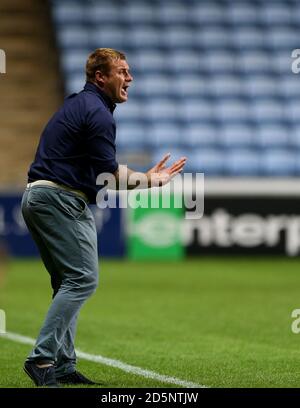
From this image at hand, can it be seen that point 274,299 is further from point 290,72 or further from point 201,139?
point 290,72

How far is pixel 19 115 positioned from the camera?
1912cm

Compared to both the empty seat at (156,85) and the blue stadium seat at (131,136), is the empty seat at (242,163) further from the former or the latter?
the empty seat at (156,85)

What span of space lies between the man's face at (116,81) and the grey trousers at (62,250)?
2.09ft

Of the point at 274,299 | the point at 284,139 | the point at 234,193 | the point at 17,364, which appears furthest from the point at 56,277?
the point at 284,139

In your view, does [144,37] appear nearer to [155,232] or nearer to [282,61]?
[282,61]

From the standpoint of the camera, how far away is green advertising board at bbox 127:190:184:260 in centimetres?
1669

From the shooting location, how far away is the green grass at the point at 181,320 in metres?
6.91

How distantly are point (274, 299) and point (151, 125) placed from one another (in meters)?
8.53

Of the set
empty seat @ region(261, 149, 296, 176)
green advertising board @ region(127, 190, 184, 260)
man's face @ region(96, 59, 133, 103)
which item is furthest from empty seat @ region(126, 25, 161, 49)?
man's face @ region(96, 59, 133, 103)

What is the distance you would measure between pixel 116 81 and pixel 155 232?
10.5m

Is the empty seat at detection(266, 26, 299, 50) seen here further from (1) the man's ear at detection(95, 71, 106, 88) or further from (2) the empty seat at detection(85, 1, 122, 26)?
(1) the man's ear at detection(95, 71, 106, 88)

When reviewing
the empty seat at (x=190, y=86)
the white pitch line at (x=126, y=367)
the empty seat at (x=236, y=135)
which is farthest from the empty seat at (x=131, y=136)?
the white pitch line at (x=126, y=367)

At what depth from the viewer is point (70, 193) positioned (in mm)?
6199

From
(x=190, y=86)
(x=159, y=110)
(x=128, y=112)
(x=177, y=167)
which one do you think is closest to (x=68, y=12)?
(x=128, y=112)
